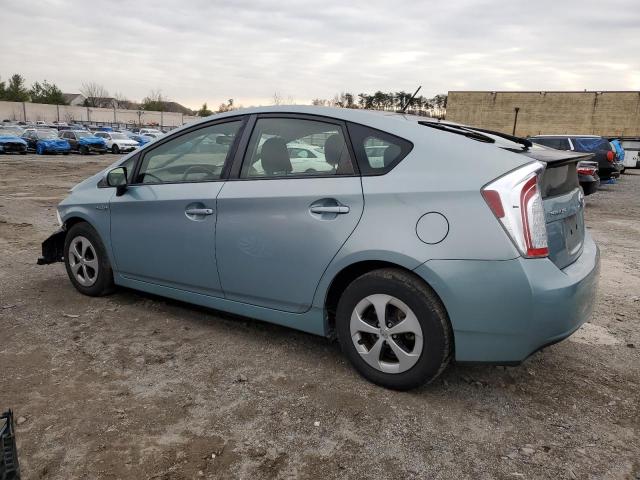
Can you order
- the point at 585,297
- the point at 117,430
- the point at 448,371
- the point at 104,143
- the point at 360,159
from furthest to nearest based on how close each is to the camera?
1. the point at 104,143
2. the point at 448,371
3. the point at 360,159
4. the point at 585,297
5. the point at 117,430

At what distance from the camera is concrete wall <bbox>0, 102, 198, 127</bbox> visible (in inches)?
2926

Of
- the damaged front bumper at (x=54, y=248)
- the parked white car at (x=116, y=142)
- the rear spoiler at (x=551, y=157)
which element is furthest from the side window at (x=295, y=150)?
the parked white car at (x=116, y=142)

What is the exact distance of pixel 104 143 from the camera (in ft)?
108

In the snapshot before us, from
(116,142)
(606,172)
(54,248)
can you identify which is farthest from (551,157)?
(116,142)

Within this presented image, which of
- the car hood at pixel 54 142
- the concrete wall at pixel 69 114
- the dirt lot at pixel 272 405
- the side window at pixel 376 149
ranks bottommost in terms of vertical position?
the dirt lot at pixel 272 405

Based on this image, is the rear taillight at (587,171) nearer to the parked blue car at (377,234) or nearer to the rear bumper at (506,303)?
the parked blue car at (377,234)

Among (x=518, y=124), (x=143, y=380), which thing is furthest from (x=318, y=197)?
(x=518, y=124)

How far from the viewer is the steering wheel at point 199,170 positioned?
3633 mm

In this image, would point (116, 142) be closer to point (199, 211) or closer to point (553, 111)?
point (199, 211)

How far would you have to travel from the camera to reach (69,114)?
263 ft

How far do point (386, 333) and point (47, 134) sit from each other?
33.3 metres

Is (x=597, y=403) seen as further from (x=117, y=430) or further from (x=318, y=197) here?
(x=117, y=430)

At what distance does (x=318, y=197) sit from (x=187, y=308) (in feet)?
6.20

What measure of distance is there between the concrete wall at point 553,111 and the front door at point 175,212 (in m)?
57.1
